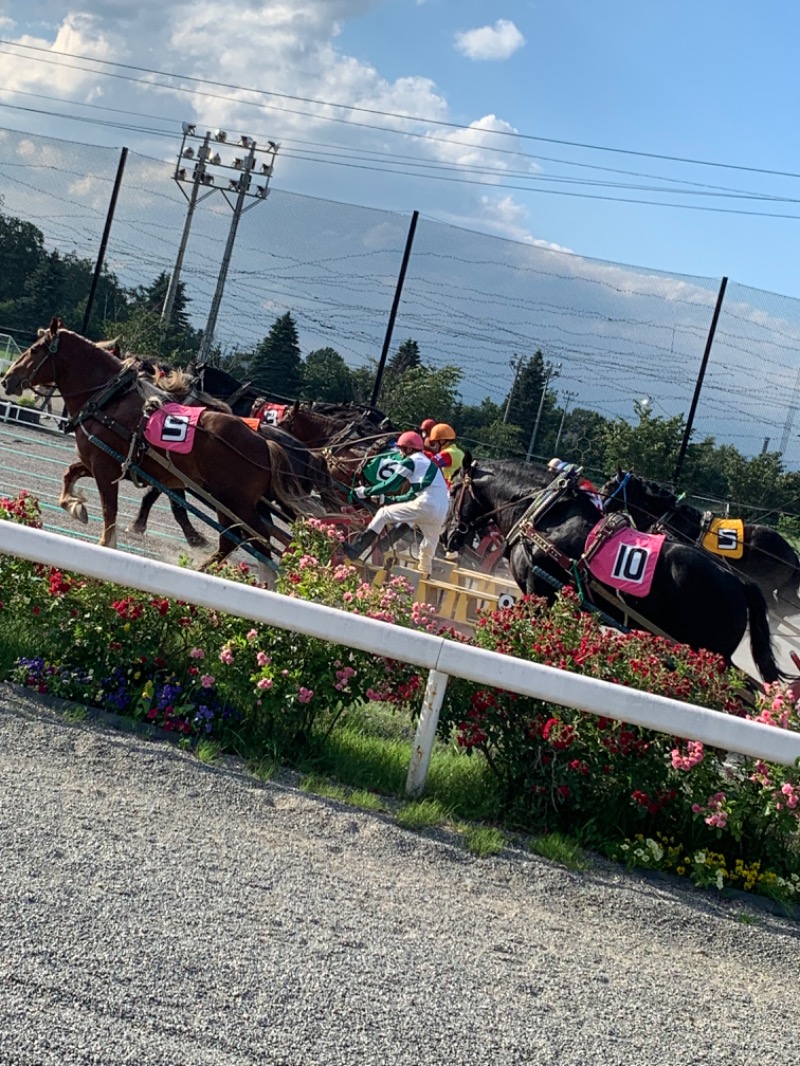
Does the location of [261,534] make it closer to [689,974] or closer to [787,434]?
[689,974]

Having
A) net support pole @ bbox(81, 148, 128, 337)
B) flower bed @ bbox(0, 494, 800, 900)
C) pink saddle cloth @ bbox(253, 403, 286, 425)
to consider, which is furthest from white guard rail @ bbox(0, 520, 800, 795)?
net support pole @ bbox(81, 148, 128, 337)

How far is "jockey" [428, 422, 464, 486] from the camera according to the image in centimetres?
1103

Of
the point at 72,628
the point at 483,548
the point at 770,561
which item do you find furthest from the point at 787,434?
the point at 72,628

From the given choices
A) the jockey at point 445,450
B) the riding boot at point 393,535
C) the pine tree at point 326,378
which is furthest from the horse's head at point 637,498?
the pine tree at point 326,378

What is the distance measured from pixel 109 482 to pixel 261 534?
4.87ft

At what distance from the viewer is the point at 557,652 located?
14.9 ft

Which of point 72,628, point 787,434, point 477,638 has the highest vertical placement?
point 787,434

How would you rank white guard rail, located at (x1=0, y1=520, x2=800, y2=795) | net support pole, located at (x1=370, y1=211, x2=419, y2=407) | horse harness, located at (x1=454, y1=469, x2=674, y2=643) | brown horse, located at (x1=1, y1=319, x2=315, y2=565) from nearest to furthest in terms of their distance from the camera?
1. white guard rail, located at (x1=0, y1=520, x2=800, y2=795)
2. horse harness, located at (x1=454, y1=469, x2=674, y2=643)
3. brown horse, located at (x1=1, y1=319, x2=315, y2=565)
4. net support pole, located at (x1=370, y1=211, x2=419, y2=407)

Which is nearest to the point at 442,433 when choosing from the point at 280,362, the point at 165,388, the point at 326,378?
the point at 165,388

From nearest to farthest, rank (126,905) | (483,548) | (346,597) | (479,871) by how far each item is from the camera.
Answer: (126,905) < (479,871) < (346,597) < (483,548)

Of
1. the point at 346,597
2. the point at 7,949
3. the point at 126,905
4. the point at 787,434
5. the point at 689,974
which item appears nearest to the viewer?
the point at 7,949

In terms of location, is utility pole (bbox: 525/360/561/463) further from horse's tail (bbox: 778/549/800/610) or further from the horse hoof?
the horse hoof

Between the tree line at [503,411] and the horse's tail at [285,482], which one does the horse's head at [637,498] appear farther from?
the tree line at [503,411]

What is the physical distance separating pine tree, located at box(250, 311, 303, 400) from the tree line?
0.02 metres
